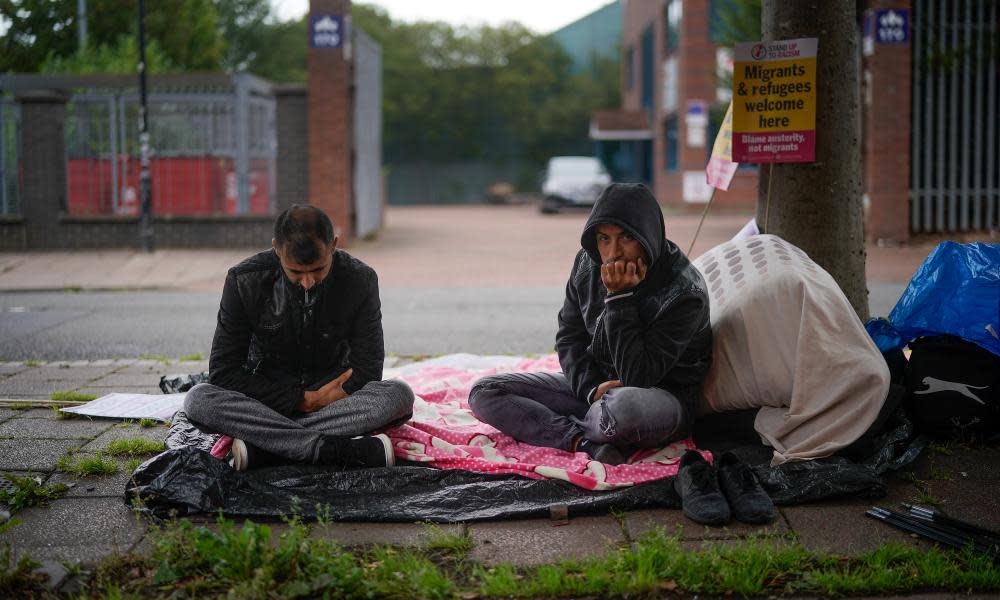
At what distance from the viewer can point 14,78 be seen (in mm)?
18531

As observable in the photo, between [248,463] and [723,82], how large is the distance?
710 inches

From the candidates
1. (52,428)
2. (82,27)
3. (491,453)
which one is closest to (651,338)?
(491,453)

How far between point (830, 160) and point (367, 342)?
288cm

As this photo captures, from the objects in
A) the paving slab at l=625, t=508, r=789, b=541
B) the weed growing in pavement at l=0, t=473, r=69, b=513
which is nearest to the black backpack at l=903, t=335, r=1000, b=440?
the paving slab at l=625, t=508, r=789, b=541

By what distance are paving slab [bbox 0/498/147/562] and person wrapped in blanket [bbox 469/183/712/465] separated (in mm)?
1742

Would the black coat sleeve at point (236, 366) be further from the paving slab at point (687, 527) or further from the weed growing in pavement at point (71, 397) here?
the weed growing in pavement at point (71, 397)

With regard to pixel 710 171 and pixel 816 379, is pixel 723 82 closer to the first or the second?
pixel 710 171

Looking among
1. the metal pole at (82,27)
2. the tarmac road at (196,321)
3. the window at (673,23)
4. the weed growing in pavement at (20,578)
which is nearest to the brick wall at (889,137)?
the tarmac road at (196,321)

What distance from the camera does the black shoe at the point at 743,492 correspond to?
3768mm

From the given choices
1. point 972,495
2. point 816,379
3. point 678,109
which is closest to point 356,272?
point 816,379

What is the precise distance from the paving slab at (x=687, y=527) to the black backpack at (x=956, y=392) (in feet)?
4.57

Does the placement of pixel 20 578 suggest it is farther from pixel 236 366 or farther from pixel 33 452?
pixel 33 452

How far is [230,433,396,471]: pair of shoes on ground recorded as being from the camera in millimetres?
4375

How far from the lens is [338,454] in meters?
4.38
